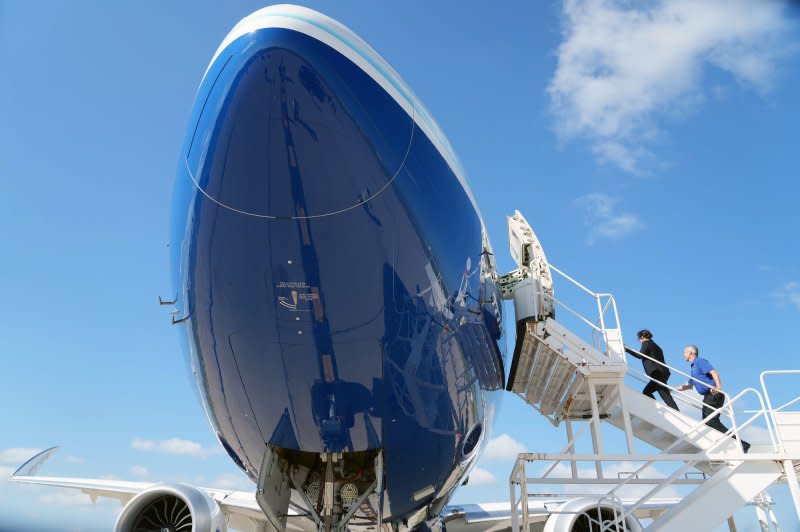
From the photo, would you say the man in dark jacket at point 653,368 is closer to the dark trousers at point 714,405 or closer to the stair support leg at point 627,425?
the dark trousers at point 714,405

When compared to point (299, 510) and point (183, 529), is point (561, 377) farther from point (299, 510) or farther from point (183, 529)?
point (183, 529)

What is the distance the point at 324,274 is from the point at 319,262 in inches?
3.8

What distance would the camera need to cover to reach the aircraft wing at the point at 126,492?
9.20 meters

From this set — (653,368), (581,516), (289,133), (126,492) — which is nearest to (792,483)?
(653,368)

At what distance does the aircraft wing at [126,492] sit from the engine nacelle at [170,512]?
1705 millimetres

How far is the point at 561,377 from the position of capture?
28.0ft

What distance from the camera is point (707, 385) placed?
748cm

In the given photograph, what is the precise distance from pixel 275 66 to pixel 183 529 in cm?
574

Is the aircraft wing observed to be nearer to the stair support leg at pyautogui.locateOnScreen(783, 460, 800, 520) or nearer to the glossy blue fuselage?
the glossy blue fuselage

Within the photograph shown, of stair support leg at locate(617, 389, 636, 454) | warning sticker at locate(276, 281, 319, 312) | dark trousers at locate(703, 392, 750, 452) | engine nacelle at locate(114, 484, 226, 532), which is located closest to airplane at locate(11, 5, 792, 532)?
warning sticker at locate(276, 281, 319, 312)

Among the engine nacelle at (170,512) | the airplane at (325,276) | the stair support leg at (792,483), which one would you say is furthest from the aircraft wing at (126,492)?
the stair support leg at (792,483)

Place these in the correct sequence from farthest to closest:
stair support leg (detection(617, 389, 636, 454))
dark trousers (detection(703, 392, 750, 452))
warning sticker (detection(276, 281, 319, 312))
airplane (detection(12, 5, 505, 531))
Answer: dark trousers (detection(703, 392, 750, 452))
stair support leg (detection(617, 389, 636, 454))
warning sticker (detection(276, 281, 319, 312))
airplane (detection(12, 5, 505, 531))

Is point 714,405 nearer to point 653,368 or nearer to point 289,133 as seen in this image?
point 653,368

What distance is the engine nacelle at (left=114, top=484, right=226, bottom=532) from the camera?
7.01 meters
